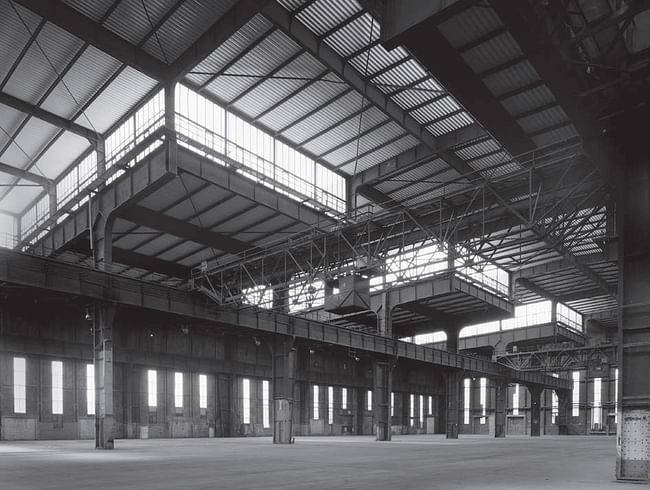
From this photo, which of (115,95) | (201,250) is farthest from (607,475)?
(201,250)

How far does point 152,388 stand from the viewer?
40.0 metres

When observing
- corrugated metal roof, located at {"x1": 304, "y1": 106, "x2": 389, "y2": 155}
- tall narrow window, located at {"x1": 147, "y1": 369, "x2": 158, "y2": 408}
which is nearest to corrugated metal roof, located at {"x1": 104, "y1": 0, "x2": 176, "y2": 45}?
corrugated metal roof, located at {"x1": 304, "y1": 106, "x2": 389, "y2": 155}

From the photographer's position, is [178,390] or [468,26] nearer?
[468,26]

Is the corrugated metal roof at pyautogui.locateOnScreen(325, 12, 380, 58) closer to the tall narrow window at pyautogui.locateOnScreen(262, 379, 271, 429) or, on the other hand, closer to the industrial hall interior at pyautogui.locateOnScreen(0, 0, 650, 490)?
the industrial hall interior at pyautogui.locateOnScreen(0, 0, 650, 490)

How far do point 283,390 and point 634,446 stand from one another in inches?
873

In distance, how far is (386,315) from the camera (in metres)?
43.5

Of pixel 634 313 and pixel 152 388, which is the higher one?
pixel 634 313

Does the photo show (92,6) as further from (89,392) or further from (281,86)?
(89,392)

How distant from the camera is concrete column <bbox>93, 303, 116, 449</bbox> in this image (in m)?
25.3

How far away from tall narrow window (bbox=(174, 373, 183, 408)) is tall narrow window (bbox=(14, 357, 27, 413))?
1038 cm

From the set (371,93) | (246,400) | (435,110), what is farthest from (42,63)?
(246,400)

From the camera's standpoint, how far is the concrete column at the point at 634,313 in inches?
543

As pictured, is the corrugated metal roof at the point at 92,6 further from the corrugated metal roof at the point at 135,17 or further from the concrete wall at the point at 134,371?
the concrete wall at the point at 134,371

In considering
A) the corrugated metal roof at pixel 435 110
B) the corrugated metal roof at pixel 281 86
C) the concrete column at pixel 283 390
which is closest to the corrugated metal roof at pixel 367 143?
the corrugated metal roof at pixel 435 110
